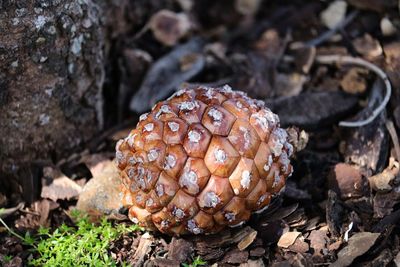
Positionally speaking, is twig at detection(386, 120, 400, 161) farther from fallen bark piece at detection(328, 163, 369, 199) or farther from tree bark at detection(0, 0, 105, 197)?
tree bark at detection(0, 0, 105, 197)

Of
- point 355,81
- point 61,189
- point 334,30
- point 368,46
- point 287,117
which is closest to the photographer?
point 61,189

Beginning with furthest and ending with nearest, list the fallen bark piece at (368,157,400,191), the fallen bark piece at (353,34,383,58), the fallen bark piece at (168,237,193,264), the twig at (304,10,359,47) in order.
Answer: the twig at (304,10,359,47) < the fallen bark piece at (353,34,383,58) < the fallen bark piece at (368,157,400,191) < the fallen bark piece at (168,237,193,264)

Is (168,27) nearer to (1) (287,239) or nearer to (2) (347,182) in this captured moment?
(2) (347,182)

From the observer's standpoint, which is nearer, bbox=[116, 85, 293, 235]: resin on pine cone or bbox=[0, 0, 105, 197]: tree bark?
bbox=[116, 85, 293, 235]: resin on pine cone

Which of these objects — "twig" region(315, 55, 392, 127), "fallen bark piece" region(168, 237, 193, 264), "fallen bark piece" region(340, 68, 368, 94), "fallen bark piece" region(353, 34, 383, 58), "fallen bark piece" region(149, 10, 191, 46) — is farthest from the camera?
"fallen bark piece" region(149, 10, 191, 46)

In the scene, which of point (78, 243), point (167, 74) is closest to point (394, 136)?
point (167, 74)

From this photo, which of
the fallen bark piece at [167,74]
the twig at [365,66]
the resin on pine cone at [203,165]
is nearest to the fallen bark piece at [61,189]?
the resin on pine cone at [203,165]

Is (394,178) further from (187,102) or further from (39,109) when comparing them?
(39,109)

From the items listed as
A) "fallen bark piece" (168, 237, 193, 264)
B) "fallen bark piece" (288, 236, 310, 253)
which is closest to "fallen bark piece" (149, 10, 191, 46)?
"fallen bark piece" (168, 237, 193, 264)
